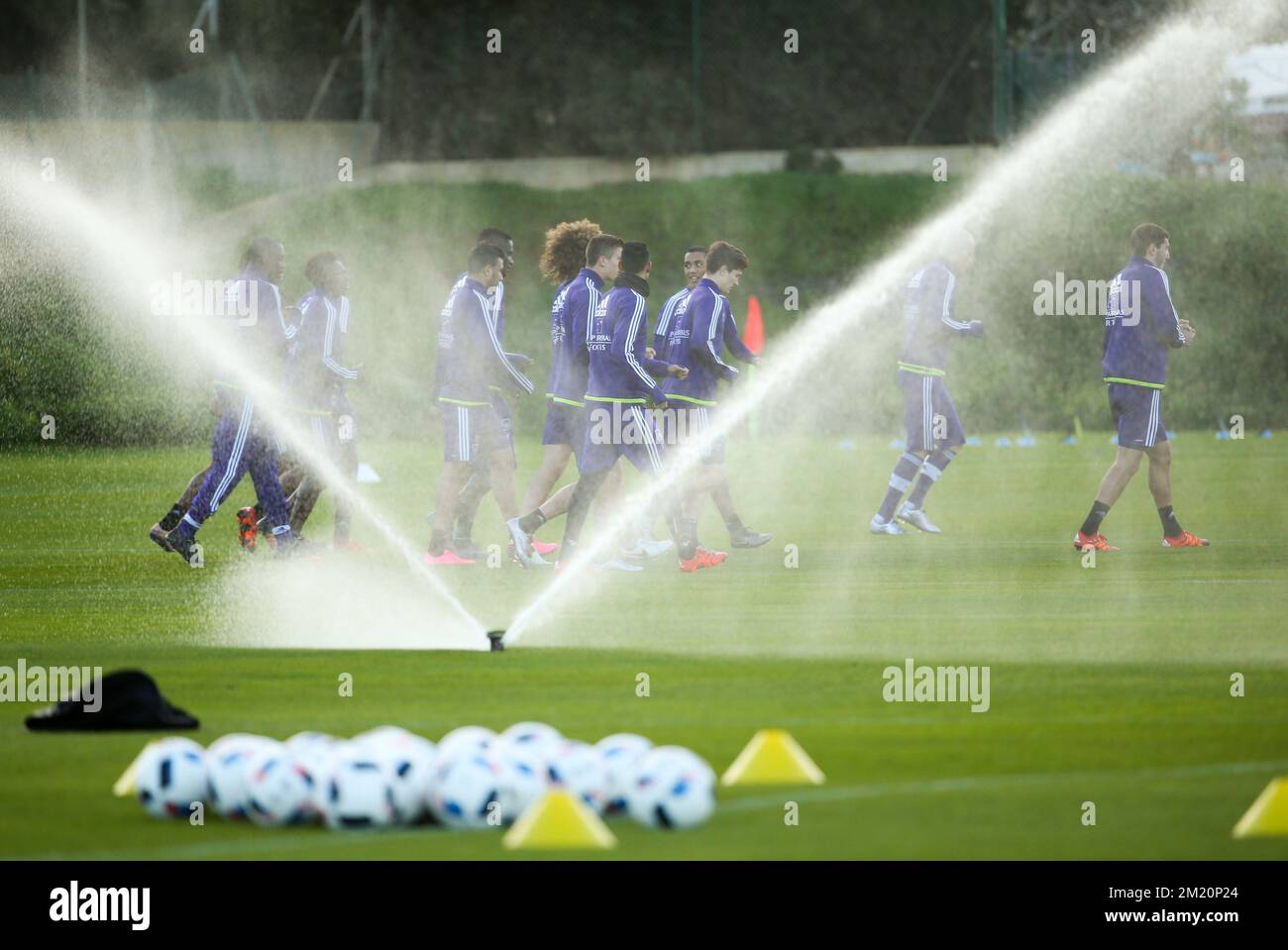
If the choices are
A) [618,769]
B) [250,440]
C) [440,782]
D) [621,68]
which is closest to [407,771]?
[440,782]

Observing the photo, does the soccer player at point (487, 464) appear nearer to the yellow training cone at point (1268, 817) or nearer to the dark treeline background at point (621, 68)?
the yellow training cone at point (1268, 817)

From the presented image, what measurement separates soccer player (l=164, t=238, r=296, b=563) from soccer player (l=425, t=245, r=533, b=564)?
3.99ft

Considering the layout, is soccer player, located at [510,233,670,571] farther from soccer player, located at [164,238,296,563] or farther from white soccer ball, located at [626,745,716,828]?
white soccer ball, located at [626,745,716,828]

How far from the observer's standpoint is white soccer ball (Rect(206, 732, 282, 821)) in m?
8.02

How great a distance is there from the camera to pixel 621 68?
160ft

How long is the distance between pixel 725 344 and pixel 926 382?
2.12 meters

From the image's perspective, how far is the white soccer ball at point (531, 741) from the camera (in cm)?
795

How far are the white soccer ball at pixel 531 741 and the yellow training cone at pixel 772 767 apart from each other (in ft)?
2.44

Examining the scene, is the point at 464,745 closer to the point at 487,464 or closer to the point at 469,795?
the point at 469,795

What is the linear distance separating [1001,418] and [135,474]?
15.6 metres

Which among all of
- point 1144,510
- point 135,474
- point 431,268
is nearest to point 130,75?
point 431,268

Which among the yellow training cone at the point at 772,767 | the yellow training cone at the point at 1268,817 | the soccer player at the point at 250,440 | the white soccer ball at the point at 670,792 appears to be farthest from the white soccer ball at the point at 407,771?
the soccer player at the point at 250,440

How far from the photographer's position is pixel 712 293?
1812 cm

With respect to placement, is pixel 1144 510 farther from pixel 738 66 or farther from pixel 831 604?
pixel 738 66
